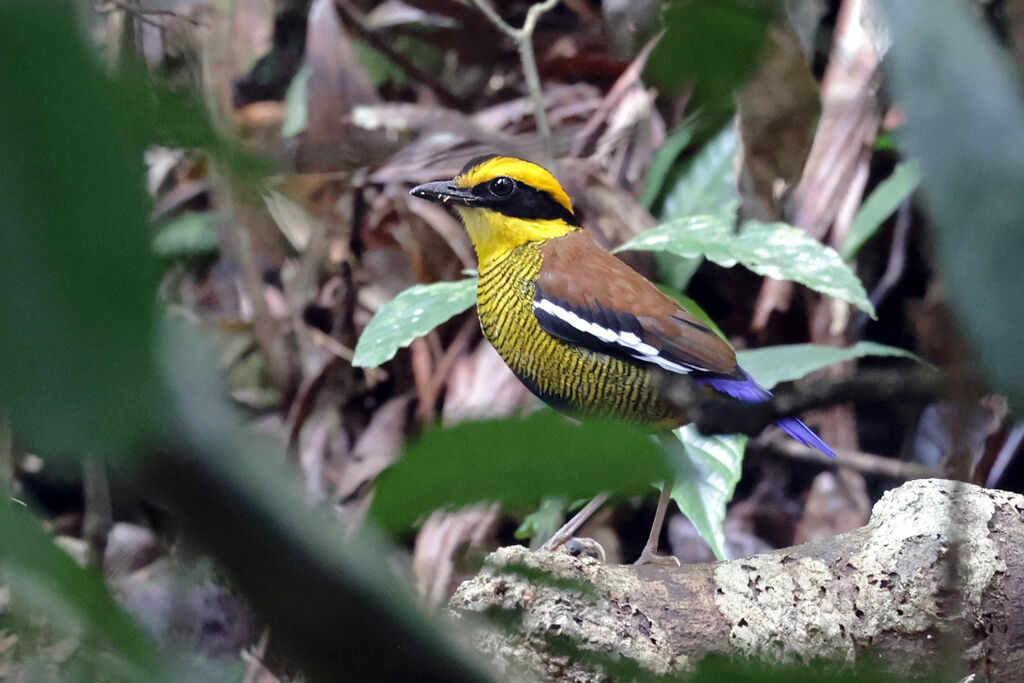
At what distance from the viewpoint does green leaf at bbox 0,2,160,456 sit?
0.33m

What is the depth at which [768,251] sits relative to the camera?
2.69 m

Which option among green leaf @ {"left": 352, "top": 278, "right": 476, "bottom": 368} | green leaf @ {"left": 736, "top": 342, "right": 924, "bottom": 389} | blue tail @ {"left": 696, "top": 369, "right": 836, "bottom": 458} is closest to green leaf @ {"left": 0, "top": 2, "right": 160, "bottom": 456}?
blue tail @ {"left": 696, "top": 369, "right": 836, "bottom": 458}

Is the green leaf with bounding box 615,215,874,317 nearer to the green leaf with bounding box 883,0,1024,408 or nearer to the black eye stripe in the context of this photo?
→ the black eye stripe

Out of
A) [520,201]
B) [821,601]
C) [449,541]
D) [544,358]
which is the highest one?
[520,201]

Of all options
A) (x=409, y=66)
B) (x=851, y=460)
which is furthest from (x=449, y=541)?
(x=409, y=66)

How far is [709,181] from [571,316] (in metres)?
1.42

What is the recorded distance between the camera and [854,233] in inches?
144

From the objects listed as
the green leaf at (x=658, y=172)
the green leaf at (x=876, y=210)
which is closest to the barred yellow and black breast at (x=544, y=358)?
the green leaf at (x=658, y=172)

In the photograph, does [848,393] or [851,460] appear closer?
[848,393]

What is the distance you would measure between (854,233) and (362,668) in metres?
3.55

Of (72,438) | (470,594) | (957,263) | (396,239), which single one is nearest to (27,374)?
(72,438)

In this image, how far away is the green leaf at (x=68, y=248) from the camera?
33 cm

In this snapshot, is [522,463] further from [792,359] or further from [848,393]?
[792,359]

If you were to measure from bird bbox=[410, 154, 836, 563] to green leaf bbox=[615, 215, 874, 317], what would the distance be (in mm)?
170
